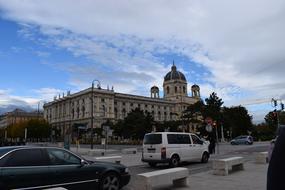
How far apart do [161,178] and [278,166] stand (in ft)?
28.0

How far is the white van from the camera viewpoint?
1909 cm

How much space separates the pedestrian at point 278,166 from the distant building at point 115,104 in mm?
134766

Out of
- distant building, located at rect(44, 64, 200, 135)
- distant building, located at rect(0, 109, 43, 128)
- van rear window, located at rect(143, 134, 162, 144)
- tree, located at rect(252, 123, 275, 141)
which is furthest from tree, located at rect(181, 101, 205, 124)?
distant building, located at rect(0, 109, 43, 128)

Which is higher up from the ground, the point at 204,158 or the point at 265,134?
the point at 265,134

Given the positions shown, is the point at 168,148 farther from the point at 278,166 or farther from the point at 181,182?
the point at 278,166

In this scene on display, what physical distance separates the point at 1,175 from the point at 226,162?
9010 mm

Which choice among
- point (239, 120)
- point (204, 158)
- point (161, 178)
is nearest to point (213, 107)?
point (239, 120)

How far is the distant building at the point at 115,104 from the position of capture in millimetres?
144000

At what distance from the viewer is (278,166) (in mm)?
1784

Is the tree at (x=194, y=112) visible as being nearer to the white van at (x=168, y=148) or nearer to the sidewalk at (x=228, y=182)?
the white van at (x=168, y=148)

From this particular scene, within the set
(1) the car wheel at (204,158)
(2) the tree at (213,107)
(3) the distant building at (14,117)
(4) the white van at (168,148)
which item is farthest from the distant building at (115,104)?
(4) the white van at (168,148)

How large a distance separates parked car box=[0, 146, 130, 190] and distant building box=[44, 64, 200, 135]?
126214 mm

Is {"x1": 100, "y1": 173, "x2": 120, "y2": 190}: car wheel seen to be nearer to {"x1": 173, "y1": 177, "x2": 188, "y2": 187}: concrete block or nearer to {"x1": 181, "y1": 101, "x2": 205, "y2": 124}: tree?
{"x1": 173, "y1": 177, "x2": 188, "y2": 187}: concrete block

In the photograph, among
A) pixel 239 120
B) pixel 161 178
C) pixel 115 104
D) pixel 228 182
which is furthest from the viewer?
pixel 115 104
